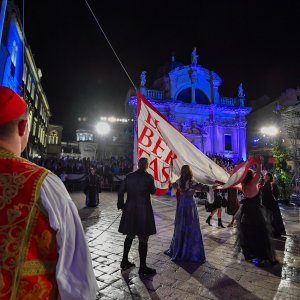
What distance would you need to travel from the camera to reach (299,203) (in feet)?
45.6

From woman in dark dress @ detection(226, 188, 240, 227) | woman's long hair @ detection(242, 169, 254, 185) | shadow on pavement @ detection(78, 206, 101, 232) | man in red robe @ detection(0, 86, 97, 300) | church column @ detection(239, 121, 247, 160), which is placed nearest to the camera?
man in red robe @ detection(0, 86, 97, 300)

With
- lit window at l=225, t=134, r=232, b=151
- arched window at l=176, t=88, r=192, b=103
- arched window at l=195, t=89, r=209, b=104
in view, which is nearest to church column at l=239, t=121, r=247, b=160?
lit window at l=225, t=134, r=232, b=151

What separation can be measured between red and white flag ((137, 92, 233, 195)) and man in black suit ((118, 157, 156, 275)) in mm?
507

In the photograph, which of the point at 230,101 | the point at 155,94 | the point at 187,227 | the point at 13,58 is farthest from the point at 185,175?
the point at 230,101

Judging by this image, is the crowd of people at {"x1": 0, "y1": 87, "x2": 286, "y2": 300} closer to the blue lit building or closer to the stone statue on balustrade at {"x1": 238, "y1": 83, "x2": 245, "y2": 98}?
the blue lit building

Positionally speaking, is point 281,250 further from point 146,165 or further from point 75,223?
point 75,223

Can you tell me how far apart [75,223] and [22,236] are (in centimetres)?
26

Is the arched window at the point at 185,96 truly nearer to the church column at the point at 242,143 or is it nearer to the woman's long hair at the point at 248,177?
the church column at the point at 242,143

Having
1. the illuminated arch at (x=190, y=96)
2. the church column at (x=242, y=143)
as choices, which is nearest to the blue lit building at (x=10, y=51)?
the illuminated arch at (x=190, y=96)

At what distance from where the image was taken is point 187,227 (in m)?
4.83

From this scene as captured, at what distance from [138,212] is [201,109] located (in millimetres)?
29215

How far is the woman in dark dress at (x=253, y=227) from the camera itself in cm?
474

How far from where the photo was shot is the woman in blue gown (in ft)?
15.5

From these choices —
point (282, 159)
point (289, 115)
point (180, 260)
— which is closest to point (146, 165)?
point (180, 260)
